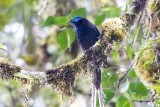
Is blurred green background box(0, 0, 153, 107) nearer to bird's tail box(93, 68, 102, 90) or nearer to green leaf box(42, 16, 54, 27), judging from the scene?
green leaf box(42, 16, 54, 27)

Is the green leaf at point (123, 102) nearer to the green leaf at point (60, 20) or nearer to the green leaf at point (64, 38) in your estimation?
the green leaf at point (64, 38)

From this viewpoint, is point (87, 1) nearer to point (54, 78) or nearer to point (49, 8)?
point (49, 8)

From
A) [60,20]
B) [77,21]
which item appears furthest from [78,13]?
[60,20]

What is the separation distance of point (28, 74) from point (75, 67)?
276mm

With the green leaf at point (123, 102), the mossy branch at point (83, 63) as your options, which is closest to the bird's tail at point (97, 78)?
the mossy branch at point (83, 63)

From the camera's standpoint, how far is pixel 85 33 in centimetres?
318

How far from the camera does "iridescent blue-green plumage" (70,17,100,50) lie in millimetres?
3098

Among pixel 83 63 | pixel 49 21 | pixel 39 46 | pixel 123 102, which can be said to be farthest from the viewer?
pixel 39 46

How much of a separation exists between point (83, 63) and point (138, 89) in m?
0.53

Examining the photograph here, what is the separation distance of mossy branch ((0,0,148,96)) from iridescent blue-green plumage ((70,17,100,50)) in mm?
358

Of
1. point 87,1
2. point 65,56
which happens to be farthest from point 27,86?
point 87,1

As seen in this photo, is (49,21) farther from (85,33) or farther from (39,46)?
(39,46)

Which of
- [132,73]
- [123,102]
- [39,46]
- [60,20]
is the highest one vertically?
[39,46]

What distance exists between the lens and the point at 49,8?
16.3 feet
